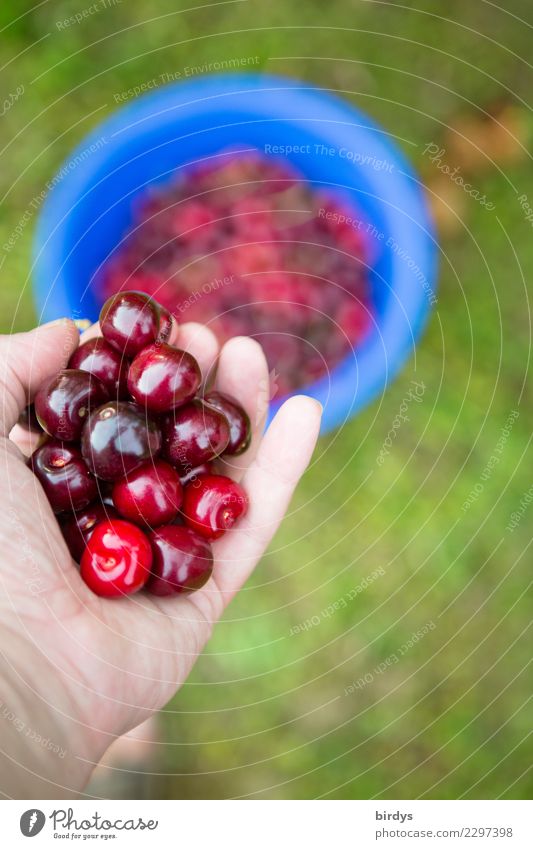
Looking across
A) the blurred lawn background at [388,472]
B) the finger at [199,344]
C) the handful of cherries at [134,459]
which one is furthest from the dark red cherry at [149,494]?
the blurred lawn background at [388,472]

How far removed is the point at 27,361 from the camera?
5.63ft

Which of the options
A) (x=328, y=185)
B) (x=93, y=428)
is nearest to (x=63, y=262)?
(x=93, y=428)

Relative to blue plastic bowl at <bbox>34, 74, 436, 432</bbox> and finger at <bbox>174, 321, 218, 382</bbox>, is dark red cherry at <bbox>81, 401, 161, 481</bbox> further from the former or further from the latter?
blue plastic bowl at <bbox>34, 74, 436, 432</bbox>

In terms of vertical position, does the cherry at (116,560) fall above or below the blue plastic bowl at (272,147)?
below

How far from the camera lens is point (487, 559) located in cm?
240

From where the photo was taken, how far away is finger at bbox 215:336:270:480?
197 cm

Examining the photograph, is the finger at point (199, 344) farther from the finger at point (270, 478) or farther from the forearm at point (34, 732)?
the forearm at point (34, 732)

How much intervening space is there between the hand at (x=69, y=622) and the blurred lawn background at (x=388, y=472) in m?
0.48

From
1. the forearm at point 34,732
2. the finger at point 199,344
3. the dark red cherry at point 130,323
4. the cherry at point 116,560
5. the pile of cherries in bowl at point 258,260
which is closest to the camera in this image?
the forearm at point 34,732

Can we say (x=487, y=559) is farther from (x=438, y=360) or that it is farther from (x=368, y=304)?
(x=368, y=304)

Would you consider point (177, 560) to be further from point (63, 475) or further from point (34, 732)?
point (34, 732)

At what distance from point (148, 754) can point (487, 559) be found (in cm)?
116

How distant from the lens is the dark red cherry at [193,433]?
1.68 m

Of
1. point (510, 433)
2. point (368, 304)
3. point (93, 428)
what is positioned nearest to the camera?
point (93, 428)
